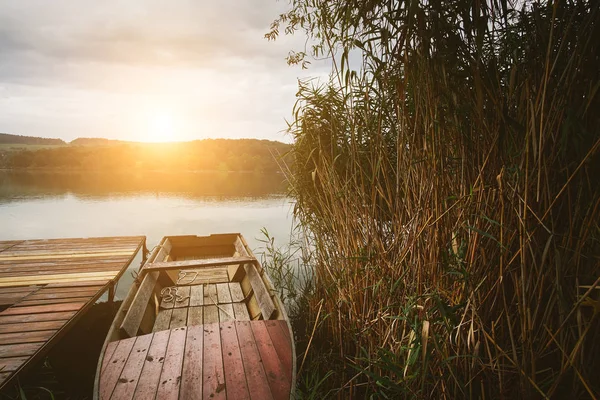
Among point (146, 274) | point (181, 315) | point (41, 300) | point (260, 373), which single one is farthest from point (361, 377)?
point (41, 300)

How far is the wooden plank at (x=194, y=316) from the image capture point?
11.1ft

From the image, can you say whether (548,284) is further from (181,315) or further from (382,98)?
(181,315)

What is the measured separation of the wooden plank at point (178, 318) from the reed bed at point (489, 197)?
2.10 metres

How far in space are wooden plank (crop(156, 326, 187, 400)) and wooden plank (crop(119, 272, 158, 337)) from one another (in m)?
0.43

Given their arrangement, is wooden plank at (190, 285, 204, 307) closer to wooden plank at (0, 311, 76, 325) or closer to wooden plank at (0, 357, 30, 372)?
wooden plank at (0, 311, 76, 325)

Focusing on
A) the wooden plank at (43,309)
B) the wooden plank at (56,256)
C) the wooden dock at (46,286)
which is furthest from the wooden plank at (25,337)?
the wooden plank at (56,256)

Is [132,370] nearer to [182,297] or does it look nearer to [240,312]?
[240,312]

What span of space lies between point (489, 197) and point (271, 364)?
75.1 inches

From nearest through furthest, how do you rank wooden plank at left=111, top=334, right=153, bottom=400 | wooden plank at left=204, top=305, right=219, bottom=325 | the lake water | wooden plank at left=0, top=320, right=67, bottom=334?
wooden plank at left=111, top=334, right=153, bottom=400
wooden plank at left=0, top=320, right=67, bottom=334
wooden plank at left=204, top=305, right=219, bottom=325
the lake water

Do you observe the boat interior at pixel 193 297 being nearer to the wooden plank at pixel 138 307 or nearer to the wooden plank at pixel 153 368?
the wooden plank at pixel 138 307

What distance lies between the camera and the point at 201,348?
249 centimetres

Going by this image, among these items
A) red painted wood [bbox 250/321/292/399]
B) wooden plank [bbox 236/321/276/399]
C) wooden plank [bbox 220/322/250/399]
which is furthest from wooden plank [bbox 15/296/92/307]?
red painted wood [bbox 250/321/292/399]

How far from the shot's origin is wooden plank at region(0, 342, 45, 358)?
7.83ft

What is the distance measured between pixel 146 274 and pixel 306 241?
2.05 metres
